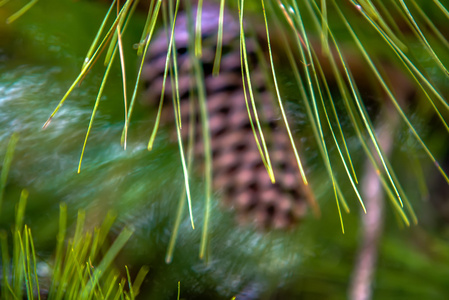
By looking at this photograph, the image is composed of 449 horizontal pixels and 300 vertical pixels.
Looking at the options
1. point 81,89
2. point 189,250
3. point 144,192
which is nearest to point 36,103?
point 81,89

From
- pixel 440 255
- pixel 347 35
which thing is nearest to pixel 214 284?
pixel 440 255

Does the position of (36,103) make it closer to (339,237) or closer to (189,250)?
(189,250)

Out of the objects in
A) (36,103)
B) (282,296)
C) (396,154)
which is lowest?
(282,296)

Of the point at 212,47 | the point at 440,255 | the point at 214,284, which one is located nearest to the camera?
the point at 212,47

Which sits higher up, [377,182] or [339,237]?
A: [377,182]

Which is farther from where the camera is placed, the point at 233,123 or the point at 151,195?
the point at 151,195

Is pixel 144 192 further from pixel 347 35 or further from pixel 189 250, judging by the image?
pixel 347 35

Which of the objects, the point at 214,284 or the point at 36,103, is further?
the point at 214,284

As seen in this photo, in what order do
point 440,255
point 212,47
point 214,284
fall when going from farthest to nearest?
point 214,284 → point 440,255 → point 212,47

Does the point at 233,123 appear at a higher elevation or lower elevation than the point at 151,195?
higher
